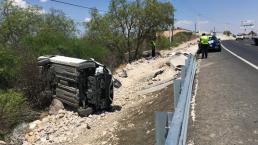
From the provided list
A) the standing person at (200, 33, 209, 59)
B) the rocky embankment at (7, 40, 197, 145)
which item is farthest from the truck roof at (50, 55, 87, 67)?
the standing person at (200, 33, 209, 59)

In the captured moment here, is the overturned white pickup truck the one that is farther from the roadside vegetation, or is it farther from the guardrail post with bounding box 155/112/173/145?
the guardrail post with bounding box 155/112/173/145

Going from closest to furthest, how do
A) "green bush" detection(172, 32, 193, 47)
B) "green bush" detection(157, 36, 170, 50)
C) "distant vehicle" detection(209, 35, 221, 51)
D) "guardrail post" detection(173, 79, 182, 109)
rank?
"guardrail post" detection(173, 79, 182, 109) < "distant vehicle" detection(209, 35, 221, 51) < "green bush" detection(157, 36, 170, 50) < "green bush" detection(172, 32, 193, 47)

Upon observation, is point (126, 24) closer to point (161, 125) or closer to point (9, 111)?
point (9, 111)

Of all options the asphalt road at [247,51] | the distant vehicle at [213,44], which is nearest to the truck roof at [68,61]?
the asphalt road at [247,51]

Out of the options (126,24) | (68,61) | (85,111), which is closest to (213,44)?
(126,24)

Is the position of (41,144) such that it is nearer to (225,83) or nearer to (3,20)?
(225,83)

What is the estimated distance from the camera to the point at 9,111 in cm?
1583

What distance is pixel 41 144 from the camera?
14055mm

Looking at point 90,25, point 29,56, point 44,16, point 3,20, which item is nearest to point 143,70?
point 29,56

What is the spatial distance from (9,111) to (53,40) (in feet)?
44.8

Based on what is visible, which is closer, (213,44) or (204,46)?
(204,46)

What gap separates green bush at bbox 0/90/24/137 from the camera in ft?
50.9

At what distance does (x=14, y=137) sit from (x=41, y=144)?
4.07ft

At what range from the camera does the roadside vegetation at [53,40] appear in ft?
64.0
